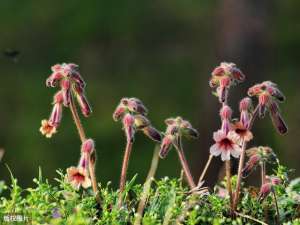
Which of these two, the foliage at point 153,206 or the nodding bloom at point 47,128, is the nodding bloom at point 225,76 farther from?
the nodding bloom at point 47,128

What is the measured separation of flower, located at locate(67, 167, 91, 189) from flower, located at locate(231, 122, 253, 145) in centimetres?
45

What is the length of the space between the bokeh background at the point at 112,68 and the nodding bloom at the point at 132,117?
24.7ft

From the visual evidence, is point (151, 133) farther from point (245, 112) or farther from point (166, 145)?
point (245, 112)

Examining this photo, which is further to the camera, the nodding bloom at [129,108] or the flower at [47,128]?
the flower at [47,128]

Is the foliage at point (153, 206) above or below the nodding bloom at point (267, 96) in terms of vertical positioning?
below

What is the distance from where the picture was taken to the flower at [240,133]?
259 centimetres

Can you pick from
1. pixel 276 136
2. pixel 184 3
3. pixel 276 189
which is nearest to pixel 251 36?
pixel 276 136

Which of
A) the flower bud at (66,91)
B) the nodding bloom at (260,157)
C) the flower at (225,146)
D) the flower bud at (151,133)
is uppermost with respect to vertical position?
the flower bud at (66,91)

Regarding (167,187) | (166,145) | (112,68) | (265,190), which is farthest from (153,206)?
(112,68)

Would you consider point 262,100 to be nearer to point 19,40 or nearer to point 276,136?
point 276,136

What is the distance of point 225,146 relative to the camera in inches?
103

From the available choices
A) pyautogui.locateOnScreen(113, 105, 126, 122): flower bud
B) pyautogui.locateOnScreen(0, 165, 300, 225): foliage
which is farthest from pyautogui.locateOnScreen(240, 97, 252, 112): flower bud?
pyautogui.locateOnScreen(113, 105, 126, 122): flower bud

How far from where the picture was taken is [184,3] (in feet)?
40.6

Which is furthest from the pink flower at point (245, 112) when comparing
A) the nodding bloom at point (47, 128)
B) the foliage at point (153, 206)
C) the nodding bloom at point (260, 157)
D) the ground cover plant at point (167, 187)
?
the nodding bloom at point (47, 128)
